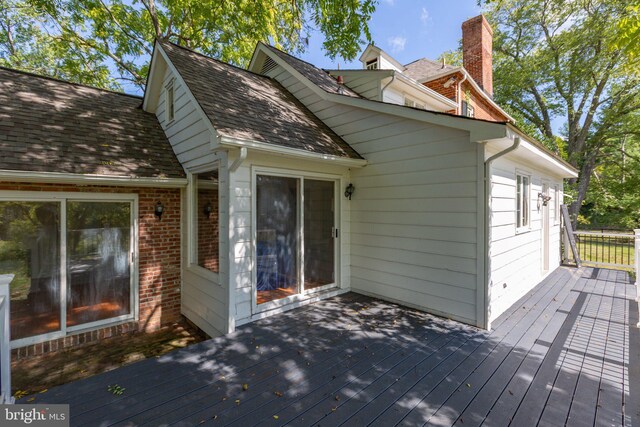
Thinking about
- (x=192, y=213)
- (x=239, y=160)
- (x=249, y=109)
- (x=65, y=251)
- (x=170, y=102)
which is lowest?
(x=65, y=251)

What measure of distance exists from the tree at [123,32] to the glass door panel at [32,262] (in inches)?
308

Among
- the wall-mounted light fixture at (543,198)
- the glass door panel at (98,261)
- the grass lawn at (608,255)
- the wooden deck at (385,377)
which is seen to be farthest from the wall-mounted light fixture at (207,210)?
the grass lawn at (608,255)

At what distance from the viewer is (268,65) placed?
7.97m

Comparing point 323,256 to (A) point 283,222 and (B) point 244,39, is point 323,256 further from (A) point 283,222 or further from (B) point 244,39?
(B) point 244,39

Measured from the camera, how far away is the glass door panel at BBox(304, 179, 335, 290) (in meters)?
5.10

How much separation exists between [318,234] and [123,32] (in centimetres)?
1234

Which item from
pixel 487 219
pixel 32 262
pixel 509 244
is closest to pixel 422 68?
pixel 509 244

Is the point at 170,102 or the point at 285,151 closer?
the point at 285,151

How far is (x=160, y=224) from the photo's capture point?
556cm

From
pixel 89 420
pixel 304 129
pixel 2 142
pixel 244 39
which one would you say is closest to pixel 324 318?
pixel 89 420

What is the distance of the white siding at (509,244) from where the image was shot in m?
4.22

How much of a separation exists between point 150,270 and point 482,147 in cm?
598

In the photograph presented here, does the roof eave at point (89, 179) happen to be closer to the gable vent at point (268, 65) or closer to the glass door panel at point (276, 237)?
the glass door panel at point (276, 237)

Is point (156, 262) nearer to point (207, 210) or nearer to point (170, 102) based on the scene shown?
point (207, 210)
